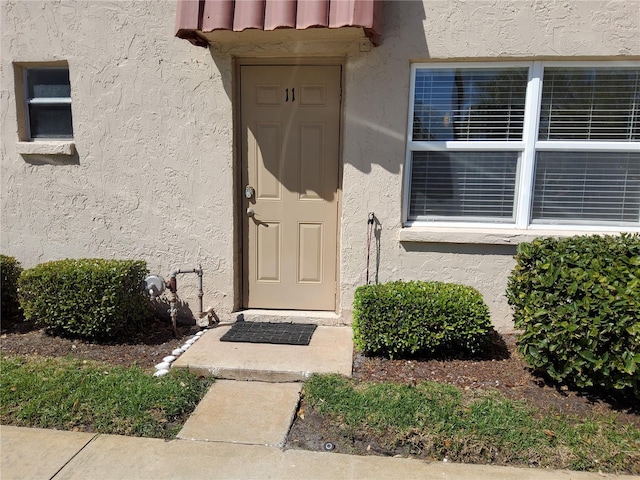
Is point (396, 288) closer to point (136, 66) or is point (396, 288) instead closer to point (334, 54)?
point (334, 54)

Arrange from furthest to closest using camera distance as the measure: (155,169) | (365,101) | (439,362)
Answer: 1. (155,169)
2. (365,101)
3. (439,362)

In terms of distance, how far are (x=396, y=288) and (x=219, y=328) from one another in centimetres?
188

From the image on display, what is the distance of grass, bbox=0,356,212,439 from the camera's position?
122 inches

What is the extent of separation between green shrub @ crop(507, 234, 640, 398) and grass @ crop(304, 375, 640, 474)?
1.15 ft

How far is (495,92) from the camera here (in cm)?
443

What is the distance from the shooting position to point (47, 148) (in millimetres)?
4848

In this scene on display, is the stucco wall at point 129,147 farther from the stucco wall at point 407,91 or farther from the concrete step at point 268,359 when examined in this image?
the stucco wall at point 407,91

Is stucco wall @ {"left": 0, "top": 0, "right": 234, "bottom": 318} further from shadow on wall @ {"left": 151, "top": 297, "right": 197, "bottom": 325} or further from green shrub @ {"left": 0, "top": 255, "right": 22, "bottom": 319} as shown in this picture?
green shrub @ {"left": 0, "top": 255, "right": 22, "bottom": 319}

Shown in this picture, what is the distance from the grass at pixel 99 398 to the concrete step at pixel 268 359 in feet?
0.58

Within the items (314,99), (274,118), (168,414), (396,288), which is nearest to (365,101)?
(314,99)

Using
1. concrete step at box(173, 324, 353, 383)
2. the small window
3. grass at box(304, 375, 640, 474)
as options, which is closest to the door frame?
concrete step at box(173, 324, 353, 383)

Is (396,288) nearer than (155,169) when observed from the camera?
Yes

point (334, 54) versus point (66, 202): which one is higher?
point (334, 54)

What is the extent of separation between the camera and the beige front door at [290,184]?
4617mm
